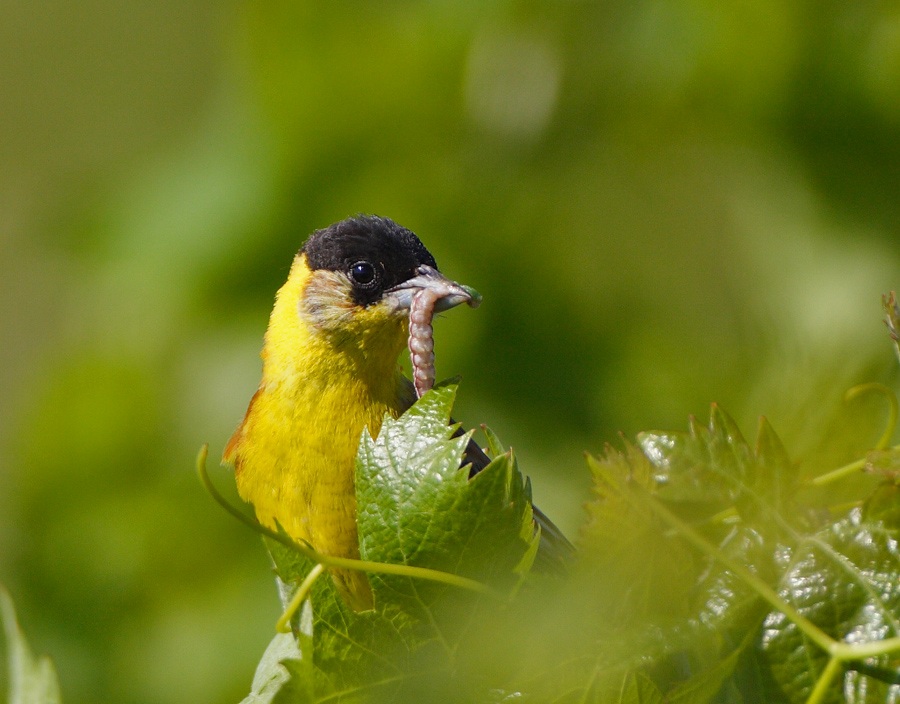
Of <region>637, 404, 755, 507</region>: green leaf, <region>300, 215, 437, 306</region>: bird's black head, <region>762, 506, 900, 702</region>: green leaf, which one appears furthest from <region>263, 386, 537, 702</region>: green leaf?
<region>300, 215, 437, 306</region>: bird's black head

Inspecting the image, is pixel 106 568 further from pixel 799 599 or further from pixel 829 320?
pixel 799 599

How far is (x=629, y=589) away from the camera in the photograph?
3.52 feet

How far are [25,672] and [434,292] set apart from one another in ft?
3.16

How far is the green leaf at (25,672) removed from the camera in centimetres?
126

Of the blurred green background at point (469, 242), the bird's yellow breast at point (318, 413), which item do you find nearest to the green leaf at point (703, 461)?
the bird's yellow breast at point (318, 413)

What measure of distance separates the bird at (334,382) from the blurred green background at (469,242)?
1.80 feet

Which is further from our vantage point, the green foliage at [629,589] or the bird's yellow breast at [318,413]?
the bird's yellow breast at [318,413]

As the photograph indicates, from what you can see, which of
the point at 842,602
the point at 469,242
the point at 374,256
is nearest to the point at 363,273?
the point at 374,256

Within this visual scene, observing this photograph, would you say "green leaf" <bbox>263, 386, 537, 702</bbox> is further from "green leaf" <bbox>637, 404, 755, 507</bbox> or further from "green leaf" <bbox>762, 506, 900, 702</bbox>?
"green leaf" <bbox>762, 506, 900, 702</bbox>

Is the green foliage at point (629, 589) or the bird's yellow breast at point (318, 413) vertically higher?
the green foliage at point (629, 589)

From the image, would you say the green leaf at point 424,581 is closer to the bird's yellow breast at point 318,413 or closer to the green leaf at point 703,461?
the green leaf at point 703,461

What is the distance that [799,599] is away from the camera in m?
1.03

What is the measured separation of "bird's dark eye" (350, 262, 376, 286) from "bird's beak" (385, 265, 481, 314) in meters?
0.05

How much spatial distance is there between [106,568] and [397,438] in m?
2.24
